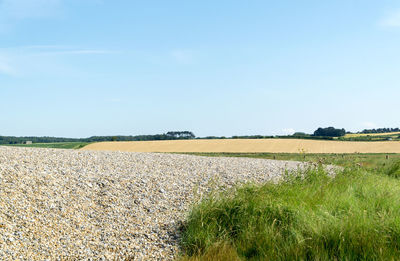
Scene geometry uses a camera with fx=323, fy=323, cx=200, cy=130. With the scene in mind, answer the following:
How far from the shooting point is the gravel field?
442 cm

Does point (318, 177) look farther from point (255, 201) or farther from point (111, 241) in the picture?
point (111, 241)

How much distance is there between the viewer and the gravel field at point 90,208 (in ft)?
14.5

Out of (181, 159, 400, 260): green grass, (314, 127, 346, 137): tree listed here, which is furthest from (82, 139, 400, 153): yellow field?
(181, 159, 400, 260): green grass

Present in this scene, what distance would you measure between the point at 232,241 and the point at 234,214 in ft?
1.71

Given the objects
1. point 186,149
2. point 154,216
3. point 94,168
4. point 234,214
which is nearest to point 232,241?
point 234,214

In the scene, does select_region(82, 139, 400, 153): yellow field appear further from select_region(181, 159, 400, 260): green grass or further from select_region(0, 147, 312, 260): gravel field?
select_region(181, 159, 400, 260): green grass

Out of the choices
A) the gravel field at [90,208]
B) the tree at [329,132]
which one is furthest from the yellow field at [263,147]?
the gravel field at [90,208]

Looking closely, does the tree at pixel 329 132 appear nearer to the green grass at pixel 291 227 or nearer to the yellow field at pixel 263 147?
the yellow field at pixel 263 147

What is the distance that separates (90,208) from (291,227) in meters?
3.39

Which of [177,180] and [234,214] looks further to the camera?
[177,180]

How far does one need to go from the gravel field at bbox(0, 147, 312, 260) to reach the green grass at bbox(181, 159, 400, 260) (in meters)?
0.55

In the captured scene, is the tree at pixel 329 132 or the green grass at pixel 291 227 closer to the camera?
the green grass at pixel 291 227

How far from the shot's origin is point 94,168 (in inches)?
316

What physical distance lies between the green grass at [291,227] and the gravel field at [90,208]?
21.6 inches
